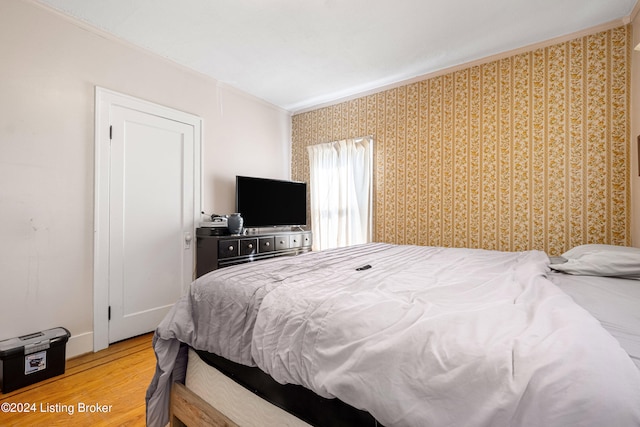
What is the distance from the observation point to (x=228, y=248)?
302cm

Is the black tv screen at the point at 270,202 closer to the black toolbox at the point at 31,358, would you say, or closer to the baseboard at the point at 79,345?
the baseboard at the point at 79,345

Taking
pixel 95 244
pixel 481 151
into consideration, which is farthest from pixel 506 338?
pixel 95 244

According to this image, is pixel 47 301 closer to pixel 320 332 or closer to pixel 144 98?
pixel 144 98

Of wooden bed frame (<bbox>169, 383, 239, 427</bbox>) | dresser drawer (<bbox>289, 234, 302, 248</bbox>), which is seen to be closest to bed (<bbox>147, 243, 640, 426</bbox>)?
wooden bed frame (<bbox>169, 383, 239, 427</bbox>)

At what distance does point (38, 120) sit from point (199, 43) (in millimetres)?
1448

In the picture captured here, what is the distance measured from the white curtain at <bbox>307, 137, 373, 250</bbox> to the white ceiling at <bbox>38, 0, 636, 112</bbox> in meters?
0.99

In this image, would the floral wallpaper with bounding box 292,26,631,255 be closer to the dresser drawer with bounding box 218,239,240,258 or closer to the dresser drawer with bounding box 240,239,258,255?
the dresser drawer with bounding box 240,239,258,255

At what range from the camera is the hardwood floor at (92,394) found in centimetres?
162

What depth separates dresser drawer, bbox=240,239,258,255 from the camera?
3.17 metres

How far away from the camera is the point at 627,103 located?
7.95 feet

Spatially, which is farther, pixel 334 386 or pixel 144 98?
pixel 144 98

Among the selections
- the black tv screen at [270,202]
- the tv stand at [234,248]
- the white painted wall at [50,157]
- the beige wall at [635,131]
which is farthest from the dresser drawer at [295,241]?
the beige wall at [635,131]

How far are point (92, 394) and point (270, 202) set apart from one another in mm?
2467

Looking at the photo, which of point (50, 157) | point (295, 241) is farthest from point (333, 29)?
point (50, 157)
